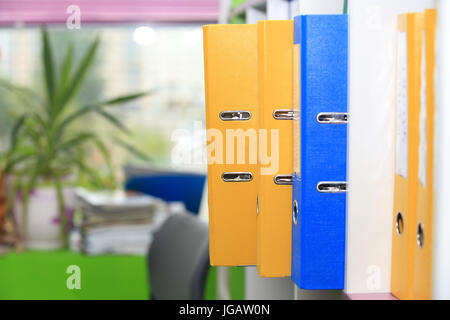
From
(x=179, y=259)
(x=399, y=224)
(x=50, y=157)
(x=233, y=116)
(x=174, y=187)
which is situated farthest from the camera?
(x=174, y=187)

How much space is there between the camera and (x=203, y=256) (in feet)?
4.37

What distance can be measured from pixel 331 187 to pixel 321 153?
4 centimetres

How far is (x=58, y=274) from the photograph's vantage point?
6.38 feet

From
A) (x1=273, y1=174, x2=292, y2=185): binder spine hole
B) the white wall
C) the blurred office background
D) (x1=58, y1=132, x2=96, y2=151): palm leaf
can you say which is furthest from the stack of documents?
the white wall

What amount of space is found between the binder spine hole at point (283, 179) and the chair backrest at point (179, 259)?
2.11 feet

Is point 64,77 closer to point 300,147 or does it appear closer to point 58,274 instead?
point 58,274

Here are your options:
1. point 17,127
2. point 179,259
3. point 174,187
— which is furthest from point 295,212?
point 174,187

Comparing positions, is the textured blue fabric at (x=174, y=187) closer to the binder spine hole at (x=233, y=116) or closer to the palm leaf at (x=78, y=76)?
the palm leaf at (x=78, y=76)

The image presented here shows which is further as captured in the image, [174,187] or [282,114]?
[174,187]

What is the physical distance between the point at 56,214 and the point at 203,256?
0.87 metres

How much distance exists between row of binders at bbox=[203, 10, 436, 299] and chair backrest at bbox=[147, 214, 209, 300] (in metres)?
0.54

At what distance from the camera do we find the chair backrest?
134 centimetres

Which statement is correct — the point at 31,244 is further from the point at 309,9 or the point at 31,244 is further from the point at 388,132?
the point at 388,132

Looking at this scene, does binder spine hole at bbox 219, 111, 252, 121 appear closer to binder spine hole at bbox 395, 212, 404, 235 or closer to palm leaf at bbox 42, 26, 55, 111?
binder spine hole at bbox 395, 212, 404, 235
